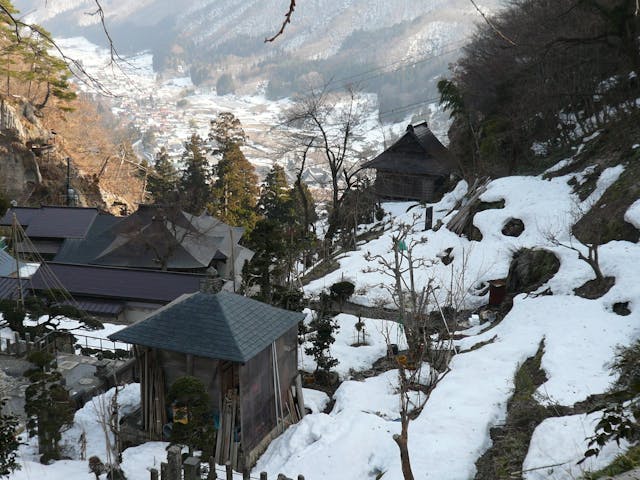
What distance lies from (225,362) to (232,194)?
97.0 ft

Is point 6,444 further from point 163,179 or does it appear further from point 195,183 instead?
point 163,179

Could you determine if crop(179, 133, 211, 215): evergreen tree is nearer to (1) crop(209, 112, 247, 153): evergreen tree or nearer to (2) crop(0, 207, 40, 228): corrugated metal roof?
(1) crop(209, 112, 247, 153): evergreen tree

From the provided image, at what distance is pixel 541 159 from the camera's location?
24297mm

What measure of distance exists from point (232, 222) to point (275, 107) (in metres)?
150

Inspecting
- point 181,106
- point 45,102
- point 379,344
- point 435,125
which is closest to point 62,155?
point 45,102

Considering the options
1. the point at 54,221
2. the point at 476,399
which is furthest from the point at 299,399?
the point at 54,221

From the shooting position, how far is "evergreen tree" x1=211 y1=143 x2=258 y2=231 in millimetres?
38688

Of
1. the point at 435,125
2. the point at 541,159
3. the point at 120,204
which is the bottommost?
the point at 541,159

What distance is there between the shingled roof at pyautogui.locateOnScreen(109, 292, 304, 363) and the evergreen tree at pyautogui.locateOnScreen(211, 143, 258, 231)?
27321 millimetres

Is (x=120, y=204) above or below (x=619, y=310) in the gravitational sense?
above

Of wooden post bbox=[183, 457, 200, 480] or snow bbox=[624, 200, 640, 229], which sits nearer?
wooden post bbox=[183, 457, 200, 480]

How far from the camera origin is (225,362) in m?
10.5

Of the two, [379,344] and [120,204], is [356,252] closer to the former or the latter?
[379,344]

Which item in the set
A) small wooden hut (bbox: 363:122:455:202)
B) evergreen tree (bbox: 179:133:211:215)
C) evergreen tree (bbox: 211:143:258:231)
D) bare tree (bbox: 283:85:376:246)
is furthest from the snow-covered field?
evergreen tree (bbox: 179:133:211:215)
